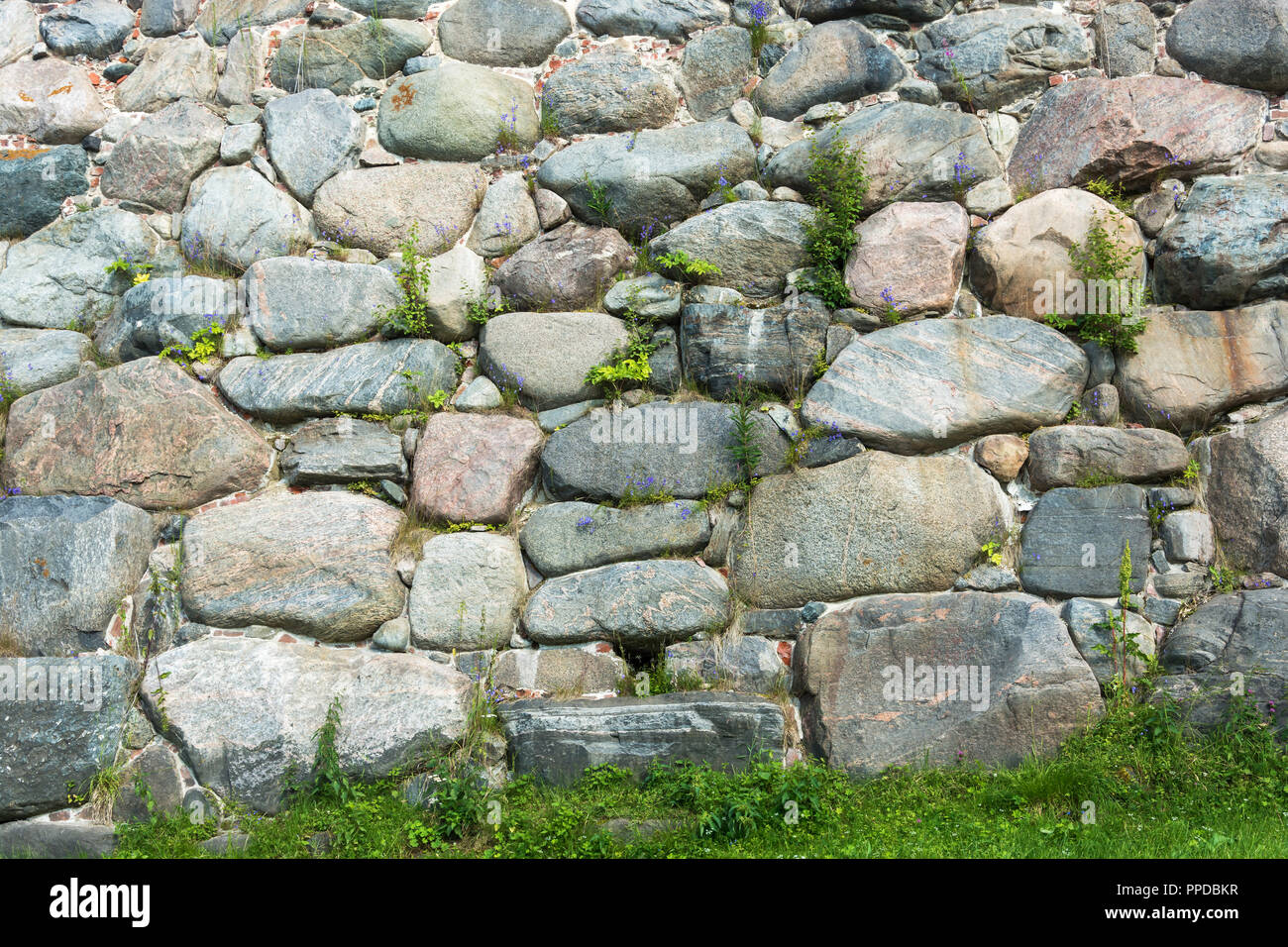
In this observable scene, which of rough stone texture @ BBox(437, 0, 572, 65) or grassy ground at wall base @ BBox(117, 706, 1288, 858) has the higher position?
rough stone texture @ BBox(437, 0, 572, 65)

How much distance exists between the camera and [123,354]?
6.14m

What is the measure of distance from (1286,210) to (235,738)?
6495 mm

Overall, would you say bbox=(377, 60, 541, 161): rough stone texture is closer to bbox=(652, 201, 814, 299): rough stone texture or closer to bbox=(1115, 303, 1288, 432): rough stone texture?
bbox=(652, 201, 814, 299): rough stone texture

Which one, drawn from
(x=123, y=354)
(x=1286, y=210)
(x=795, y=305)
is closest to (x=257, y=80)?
(x=123, y=354)

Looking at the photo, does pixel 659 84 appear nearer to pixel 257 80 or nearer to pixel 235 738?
pixel 257 80

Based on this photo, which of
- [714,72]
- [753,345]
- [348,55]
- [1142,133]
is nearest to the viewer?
[753,345]

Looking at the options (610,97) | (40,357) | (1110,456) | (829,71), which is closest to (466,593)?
(40,357)

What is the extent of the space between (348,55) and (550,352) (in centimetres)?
291

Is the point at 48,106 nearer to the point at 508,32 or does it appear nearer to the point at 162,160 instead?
the point at 162,160

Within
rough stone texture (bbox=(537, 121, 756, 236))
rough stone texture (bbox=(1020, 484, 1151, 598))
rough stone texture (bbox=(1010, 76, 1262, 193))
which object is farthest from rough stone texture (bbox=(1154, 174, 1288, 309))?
rough stone texture (bbox=(537, 121, 756, 236))

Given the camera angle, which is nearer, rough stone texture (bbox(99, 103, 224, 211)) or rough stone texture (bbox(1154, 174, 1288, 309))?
rough stone texture (bbox(1154, 174, 1288, 309))

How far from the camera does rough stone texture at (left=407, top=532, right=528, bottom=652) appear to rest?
538cm

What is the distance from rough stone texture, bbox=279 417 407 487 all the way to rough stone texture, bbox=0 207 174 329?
1.83 meters

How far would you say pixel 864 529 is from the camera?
17.5 feet
